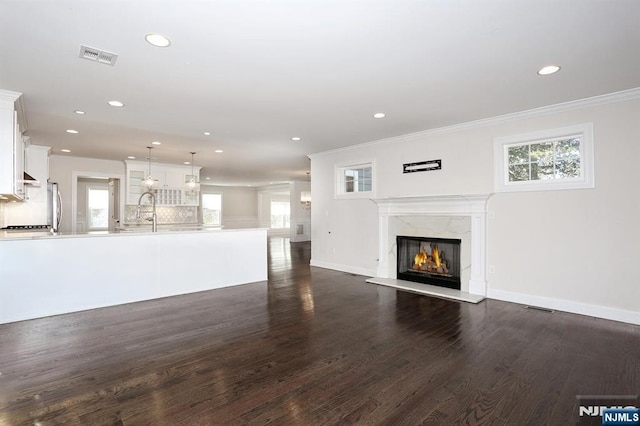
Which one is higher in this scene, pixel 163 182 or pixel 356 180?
pixel 163 182

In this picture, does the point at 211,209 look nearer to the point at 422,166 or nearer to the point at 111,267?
the point at 111,267

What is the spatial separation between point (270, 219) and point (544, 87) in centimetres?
1367

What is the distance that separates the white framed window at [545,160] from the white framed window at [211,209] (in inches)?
479

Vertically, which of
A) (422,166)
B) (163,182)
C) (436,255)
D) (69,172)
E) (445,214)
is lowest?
(436,255)

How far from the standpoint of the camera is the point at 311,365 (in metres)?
2.63

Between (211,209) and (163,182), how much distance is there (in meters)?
5.95

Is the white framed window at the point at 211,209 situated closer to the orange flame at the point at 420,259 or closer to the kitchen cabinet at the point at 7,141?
the orange flame at the point at 420,259

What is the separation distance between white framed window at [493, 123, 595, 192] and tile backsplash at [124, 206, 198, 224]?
8213 millimetres

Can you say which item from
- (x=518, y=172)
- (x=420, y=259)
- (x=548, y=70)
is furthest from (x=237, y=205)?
(x=548, y=70)

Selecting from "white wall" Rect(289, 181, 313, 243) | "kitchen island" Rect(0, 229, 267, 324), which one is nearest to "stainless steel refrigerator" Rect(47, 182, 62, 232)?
"kitchen island" Rect(0, 229, 267, 324)

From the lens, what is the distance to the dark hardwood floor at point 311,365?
204 cm

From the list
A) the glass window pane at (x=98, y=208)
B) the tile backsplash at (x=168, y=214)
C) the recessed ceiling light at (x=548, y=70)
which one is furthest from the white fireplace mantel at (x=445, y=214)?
the glass window pane at (x=98, y=208)

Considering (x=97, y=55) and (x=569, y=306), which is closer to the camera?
(x=97, y=55)

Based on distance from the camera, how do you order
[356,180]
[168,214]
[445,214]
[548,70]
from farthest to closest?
[168,214], [356,180], [445,214], [548,70]
